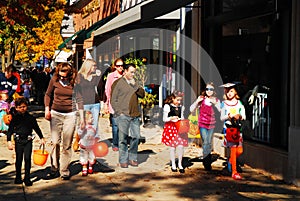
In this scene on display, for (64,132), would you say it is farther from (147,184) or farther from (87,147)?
(147,184)

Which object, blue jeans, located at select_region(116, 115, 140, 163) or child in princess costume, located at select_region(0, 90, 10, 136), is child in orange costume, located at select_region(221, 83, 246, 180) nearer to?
blue jeans, located at select_region(116, 115, 140, 163)

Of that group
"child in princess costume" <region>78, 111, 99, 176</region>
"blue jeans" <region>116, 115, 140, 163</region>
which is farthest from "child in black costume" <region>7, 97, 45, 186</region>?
"blue jeans" <region>116, 115, 140, 163</region>

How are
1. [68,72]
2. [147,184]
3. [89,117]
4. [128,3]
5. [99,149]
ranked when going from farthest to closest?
[128,3], [99,149], [89,117], [68,72], [147,184]

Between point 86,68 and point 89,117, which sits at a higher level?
point 86,68

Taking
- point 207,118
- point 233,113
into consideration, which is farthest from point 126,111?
point 233,113

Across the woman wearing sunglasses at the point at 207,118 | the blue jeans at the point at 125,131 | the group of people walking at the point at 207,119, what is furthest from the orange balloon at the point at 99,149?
the woman wearing sunglasses at the point at 207,118

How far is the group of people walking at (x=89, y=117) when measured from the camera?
915 centimetres

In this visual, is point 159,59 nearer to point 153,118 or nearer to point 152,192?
point 153,118

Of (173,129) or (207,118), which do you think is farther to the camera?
(207,118)

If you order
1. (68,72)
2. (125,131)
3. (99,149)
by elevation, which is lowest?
(99,149)

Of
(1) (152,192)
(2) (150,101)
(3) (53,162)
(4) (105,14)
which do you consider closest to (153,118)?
(2) (150,101)

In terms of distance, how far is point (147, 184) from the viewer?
916 centimetres

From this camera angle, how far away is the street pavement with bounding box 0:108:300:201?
329 inches

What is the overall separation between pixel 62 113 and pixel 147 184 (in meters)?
1.76
